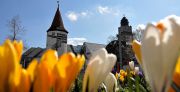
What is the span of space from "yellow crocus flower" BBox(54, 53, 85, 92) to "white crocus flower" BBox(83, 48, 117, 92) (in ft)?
0.28

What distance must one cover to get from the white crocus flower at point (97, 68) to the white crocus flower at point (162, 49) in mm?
153

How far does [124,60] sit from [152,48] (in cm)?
6200

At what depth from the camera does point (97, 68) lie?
0.77 m

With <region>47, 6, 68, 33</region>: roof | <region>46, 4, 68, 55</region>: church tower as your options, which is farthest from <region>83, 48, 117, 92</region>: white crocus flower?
<region>47, 6, 68, 33</region>: roof

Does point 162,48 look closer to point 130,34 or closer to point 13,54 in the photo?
point 13,54

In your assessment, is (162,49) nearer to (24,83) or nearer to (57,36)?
(24,83)

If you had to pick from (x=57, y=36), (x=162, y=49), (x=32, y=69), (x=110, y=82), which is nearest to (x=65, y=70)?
(x=32, y=69)

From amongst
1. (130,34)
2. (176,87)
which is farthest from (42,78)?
(130,34)

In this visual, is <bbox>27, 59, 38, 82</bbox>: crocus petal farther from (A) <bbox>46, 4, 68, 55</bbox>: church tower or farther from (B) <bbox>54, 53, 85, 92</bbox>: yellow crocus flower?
(A) <bbox>46, 4, 68, 55</bbox>: church tower

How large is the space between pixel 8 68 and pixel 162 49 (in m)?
0.30

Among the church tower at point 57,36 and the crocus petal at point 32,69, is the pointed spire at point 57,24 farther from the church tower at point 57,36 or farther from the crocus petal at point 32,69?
the crocus petal at point 32,69

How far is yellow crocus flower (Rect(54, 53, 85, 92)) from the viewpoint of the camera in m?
0.66

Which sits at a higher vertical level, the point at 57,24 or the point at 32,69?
the point at 57,24

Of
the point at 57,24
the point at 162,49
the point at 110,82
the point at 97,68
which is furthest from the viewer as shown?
the point at 57,24
